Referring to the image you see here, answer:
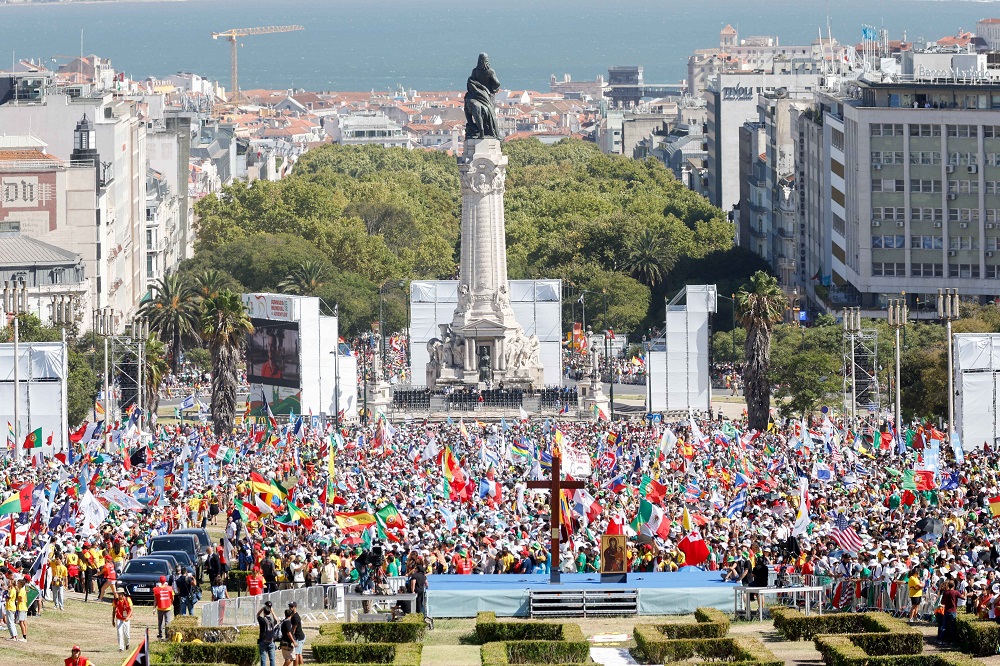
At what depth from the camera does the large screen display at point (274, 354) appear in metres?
106

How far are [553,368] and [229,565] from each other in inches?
2632

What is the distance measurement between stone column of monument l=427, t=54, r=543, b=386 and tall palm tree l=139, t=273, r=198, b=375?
41.6 ft

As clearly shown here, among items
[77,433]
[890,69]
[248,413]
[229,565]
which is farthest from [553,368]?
[229,565]

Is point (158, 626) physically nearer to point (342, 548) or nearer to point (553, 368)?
point (342, 548)

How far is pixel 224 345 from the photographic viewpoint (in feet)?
330

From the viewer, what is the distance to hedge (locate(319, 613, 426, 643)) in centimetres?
4216

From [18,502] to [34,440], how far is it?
19962 millimetres

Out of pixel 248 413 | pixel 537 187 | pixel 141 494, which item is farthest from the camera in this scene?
pixel 537 187

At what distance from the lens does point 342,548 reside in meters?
52.3

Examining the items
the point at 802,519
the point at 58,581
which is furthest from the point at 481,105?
the point at 58,581

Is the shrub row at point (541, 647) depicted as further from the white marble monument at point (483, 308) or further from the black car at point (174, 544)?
the white marble monument at point (483, 308)

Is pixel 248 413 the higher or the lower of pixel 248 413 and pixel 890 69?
the lower

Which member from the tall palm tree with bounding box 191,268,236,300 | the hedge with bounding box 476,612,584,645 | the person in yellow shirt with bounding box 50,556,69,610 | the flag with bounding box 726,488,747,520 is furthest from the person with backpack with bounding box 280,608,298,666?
the tall palm tree with bounding box 191,268,236,300

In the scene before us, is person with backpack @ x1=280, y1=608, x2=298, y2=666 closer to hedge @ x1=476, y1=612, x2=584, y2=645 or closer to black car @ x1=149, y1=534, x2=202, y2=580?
hedge @ x1=476, y1=612, x2=584, y2=645
